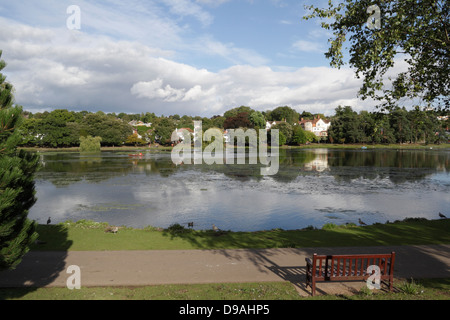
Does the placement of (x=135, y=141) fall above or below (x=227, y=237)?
above

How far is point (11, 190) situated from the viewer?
248 inches

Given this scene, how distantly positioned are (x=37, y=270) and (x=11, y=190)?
3622 mm

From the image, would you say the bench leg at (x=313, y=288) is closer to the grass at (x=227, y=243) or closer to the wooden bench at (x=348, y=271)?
the wooden bench at (x=348, y=271)

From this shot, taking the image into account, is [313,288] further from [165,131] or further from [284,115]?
[284,115]

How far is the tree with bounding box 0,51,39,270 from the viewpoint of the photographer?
6195 mm

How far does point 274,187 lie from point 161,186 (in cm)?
1138

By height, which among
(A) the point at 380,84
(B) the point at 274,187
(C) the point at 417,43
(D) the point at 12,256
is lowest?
(B) the point at 274,187

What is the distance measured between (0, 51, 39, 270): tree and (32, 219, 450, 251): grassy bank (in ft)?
13.0

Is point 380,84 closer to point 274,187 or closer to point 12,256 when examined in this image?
point 12,256

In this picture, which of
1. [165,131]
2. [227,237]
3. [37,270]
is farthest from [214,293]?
[165,131]

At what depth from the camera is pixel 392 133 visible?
10825 cm

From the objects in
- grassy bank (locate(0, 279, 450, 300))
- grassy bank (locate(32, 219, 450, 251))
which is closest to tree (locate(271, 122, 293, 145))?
grassy bank (locate(32, 219, 450, 251))

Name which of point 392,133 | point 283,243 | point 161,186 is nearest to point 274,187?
point 161,186
